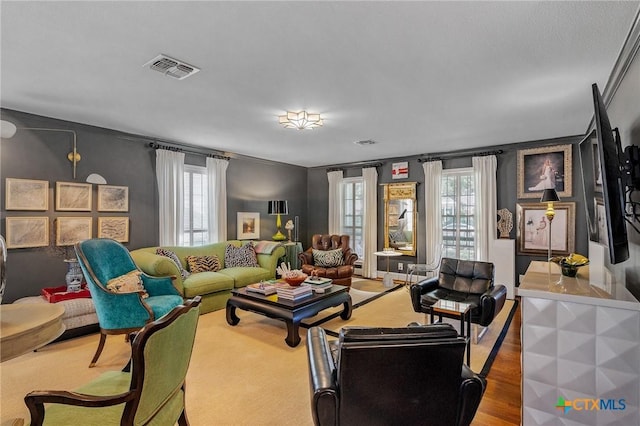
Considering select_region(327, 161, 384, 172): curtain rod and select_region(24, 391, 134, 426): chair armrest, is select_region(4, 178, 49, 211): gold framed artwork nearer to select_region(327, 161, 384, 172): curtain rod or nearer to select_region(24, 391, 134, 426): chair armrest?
select_region(24, 391, 134, 426): chair armrest

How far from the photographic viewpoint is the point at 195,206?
218 inches

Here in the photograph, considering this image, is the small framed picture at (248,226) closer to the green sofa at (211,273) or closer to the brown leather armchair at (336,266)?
the green sofa at (211,273)

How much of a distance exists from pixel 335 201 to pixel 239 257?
2.92m

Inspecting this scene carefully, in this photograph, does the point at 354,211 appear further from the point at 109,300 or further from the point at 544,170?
the point at 109,300

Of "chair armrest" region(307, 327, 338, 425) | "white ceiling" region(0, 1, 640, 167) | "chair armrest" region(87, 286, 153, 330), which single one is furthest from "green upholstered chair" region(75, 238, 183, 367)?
"chair armrest" region(307, 327, 338, 425)

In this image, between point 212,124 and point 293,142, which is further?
point 293,142

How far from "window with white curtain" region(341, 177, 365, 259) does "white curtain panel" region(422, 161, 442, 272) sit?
1529 mm

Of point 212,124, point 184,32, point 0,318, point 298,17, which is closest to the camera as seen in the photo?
point 0,318

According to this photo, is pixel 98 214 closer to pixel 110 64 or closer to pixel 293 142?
pixel 110 64

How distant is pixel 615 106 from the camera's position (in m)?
2.79

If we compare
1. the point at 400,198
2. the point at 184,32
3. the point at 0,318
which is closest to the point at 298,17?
the point at 184,32

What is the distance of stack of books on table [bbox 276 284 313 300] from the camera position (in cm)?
360

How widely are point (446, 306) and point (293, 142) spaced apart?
3459 millimetres

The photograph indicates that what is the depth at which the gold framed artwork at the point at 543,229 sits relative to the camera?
488cm
